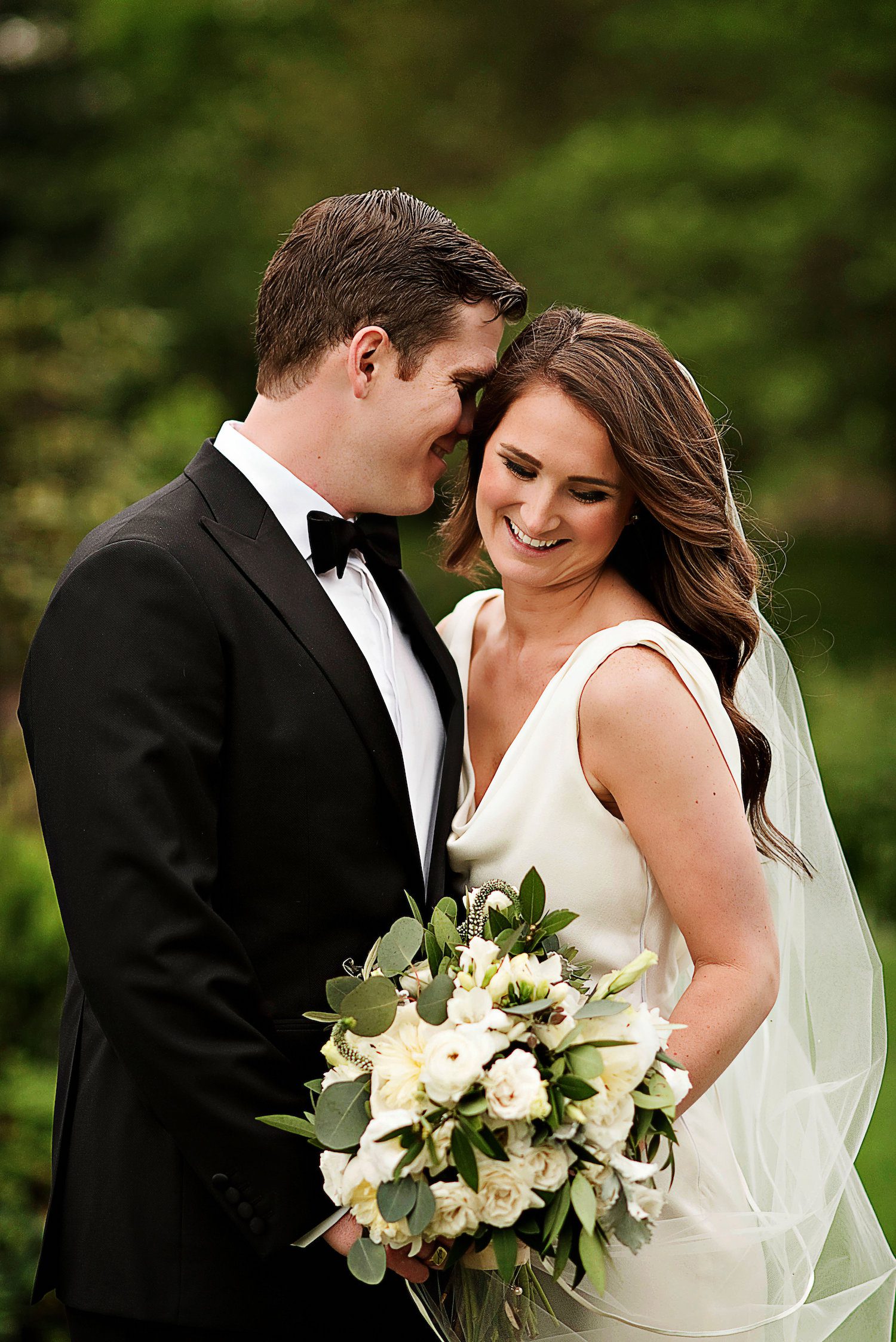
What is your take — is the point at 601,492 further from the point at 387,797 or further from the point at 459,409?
the point at 387,797

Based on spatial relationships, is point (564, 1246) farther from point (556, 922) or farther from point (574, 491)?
point (574, 491)

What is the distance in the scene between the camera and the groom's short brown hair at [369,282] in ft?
8.66

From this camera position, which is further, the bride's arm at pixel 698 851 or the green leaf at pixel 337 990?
the bride's arm at pixel 698 851

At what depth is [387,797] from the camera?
2434 mm

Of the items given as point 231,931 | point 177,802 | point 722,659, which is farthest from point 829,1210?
point 177,802

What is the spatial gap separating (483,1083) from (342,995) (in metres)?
0.30

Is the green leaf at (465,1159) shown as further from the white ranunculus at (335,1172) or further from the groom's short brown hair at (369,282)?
the groom's short brown hair at (369,282)

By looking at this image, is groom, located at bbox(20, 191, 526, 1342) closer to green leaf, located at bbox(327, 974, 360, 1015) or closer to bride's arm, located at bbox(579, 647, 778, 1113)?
green leaf, located at bbox(327, 974, 360, 1015)

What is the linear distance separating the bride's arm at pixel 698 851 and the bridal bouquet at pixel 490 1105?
1.10ft

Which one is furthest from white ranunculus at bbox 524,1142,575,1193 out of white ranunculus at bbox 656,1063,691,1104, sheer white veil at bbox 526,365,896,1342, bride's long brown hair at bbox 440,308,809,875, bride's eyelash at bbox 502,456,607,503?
bride's eyelash at bbox 502,456,607,503

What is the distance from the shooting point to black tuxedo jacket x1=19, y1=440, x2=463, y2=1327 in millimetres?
2119

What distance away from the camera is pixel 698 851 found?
2459 millimetres

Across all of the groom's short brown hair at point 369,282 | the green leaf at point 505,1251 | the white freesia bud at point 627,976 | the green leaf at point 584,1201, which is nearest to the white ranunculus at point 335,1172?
the green leaf at point 505,1251

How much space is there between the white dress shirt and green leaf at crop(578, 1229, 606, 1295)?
0.81 m
